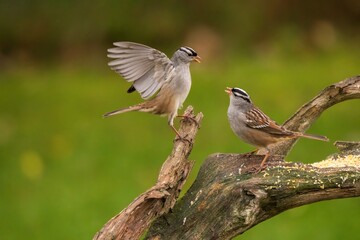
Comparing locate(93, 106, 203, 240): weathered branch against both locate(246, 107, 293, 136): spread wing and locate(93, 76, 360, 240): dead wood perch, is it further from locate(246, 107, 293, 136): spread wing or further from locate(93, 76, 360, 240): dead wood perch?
locate(246, 107, 293, 136): spread wing

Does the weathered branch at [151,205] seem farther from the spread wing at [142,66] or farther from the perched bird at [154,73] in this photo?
the spread wing at [142,66]

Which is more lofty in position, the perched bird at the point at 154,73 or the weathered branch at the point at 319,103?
the weathered branch at the point at 319,103

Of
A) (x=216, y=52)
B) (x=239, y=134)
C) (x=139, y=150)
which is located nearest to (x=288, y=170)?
(x=239, y=134)

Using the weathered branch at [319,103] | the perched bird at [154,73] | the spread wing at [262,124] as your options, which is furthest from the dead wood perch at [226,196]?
the perched bird at [154,73]

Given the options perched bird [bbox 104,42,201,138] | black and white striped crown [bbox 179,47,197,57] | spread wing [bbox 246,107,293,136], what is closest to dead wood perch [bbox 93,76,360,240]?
spread wing [bbox 246,107,293,136]

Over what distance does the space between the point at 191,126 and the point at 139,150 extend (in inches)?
222

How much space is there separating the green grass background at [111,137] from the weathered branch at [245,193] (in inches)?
165

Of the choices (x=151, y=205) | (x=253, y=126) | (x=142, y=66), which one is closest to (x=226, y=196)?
(x=151, y=205)

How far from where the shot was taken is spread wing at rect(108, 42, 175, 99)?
5.91 metres

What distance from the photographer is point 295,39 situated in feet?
48.4

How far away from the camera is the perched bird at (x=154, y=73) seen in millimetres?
5922

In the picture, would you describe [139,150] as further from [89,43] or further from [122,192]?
[89,43]

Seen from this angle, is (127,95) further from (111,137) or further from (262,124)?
(262,124)

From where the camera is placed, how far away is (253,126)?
571 cm
